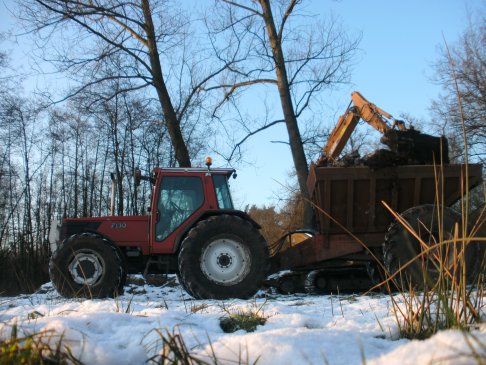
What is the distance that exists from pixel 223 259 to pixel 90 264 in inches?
75.3

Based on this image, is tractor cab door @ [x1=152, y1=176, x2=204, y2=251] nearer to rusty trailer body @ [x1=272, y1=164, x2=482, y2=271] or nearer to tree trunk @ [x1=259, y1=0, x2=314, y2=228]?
rusty trailer body @ [x1=272, y1=164, x2=482, y2=271]

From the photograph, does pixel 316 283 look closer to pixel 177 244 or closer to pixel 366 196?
pixel 366 196

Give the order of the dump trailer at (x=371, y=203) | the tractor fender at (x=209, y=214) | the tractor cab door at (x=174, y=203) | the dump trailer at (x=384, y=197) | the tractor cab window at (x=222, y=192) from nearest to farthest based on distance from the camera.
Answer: the dump trailer at (x=384, y=197)
the dump trailer at (x=371, y=203)
the tractor fender at (x=209, y=214)
the tractor cab door at (x=174, y=203)
the tractor cab window at (x=222, y=192)

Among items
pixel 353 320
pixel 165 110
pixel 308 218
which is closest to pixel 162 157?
pixel 165 110

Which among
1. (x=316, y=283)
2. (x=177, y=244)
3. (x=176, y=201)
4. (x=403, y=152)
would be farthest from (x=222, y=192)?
(x=403, y=152)

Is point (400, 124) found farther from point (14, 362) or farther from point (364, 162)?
point (14, 362)

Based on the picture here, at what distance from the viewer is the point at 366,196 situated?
725 cm

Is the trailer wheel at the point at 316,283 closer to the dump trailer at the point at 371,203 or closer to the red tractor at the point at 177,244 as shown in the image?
the dump trailer at the point at 371,203

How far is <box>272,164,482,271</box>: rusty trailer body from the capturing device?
23.4ft

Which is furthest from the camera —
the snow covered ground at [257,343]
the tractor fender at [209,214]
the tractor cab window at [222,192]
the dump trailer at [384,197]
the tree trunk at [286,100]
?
the tree trunk at [286,100]

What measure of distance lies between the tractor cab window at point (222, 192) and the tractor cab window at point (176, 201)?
0.25 meters

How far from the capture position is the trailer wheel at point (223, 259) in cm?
710

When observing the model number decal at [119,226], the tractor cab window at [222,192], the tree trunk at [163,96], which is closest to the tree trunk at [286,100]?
the tree trunk at [163,96]

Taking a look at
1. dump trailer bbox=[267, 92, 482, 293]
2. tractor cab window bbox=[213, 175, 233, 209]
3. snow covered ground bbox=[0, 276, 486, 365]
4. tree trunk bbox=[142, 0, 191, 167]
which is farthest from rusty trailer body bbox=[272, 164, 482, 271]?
tree trunk bbox=[142, 0, 191, 167]
